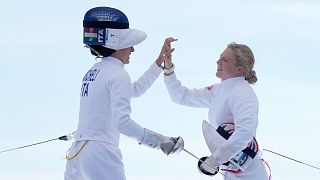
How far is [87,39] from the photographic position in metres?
5.46

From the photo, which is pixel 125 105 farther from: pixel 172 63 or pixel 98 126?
pixel 172 63

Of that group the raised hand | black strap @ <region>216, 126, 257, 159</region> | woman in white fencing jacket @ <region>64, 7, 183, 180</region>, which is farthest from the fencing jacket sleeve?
black strap @ <region>216, 126, 257, 159</region>

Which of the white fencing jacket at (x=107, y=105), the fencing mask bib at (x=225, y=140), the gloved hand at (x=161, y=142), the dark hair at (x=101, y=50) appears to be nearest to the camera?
the white fencing jacket at (x=107, y=105)

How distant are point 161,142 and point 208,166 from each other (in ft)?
1.81

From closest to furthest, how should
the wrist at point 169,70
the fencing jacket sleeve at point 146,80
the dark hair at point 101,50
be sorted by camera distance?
1. the dark hair at point 101,50
2. the fencing jacket sleeve at point 146,80
3. the wrist at point 169,70

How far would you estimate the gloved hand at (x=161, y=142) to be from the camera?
16.8 ft

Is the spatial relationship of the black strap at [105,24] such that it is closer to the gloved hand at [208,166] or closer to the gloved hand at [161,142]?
the gloved hand at [161,142]

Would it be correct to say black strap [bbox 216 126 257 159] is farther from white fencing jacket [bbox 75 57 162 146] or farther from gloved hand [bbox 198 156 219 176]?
white fencing jacket [bbox 75 57 162 146]

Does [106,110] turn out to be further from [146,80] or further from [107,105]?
[146,80]

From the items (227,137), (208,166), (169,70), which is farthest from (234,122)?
(169,70)

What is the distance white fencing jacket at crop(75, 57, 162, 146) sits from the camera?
16.4 ft

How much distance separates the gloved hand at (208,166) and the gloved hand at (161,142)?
0.42m

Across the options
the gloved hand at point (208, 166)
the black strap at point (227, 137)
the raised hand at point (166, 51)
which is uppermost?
the raised hand at point (166, 51)

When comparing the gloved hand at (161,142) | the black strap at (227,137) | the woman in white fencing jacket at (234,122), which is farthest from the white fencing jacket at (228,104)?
the gloved hand at (161,142)
